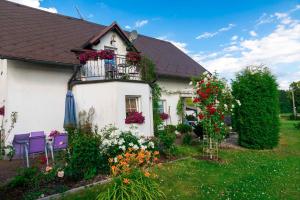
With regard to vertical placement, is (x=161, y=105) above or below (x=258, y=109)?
above

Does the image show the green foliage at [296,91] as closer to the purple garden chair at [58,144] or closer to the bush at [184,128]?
the bush at [184,128]


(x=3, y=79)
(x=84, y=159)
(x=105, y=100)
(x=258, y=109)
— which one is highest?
(x=3, y=79)

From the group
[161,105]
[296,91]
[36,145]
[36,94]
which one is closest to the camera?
[36,145]

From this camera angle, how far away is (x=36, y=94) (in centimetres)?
1042

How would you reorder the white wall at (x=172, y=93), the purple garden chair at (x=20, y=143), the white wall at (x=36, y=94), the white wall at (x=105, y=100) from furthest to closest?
the white wall at (x=172, y=93), the white wall at (x=105, y=100), the white wall at (x=36, y=94), the purple garden chair at (x=20, y=143)

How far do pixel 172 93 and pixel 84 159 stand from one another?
10663 mm

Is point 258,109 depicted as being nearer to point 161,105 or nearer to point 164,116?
point 164,116

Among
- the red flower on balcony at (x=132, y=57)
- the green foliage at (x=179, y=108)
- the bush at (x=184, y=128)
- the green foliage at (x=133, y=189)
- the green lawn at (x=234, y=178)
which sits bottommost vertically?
the green lawn at (x=234, y=178)

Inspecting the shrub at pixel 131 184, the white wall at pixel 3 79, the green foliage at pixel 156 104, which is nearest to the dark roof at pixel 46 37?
the white wall at pixel 3 79

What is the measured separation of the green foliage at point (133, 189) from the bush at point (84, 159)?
78.8 inches

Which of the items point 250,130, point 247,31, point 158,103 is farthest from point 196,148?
point 247,31

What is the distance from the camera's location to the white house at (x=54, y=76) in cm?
998

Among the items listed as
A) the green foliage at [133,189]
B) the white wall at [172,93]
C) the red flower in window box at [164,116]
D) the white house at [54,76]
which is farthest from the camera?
the white wall at [172,93]

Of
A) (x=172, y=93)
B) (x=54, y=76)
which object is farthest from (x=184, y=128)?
(x=54, y=76)
